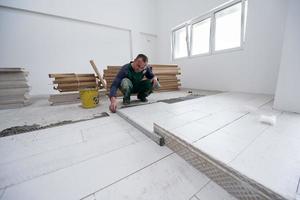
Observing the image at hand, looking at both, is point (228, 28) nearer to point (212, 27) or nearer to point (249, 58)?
point (212, 27)

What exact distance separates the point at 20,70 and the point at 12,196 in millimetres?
3025

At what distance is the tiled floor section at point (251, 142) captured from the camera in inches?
Result: 25.2

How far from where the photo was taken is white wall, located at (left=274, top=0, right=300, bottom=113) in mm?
1492

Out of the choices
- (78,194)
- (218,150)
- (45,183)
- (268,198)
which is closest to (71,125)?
(45,183)

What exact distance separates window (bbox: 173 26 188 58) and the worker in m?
2.89

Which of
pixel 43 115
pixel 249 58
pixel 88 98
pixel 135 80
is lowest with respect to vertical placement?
pixel 43 115

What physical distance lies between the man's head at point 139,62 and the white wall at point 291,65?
1.72 meters

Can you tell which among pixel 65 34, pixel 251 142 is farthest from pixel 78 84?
pixel 251 142

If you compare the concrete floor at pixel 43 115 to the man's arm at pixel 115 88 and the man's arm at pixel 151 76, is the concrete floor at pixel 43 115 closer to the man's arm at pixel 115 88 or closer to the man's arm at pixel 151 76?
the man's arm at pixel 115 88

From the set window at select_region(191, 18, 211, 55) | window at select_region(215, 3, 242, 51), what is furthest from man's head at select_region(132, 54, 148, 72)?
window at select_region(191, 18, 211, 55)

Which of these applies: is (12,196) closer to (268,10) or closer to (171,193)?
(171,193)

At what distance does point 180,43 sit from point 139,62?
360cm

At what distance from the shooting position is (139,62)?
2.07m

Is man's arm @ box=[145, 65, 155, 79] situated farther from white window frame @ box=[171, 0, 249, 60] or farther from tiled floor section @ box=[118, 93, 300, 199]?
white window frame @ box=[171, 0, 249, 60]
